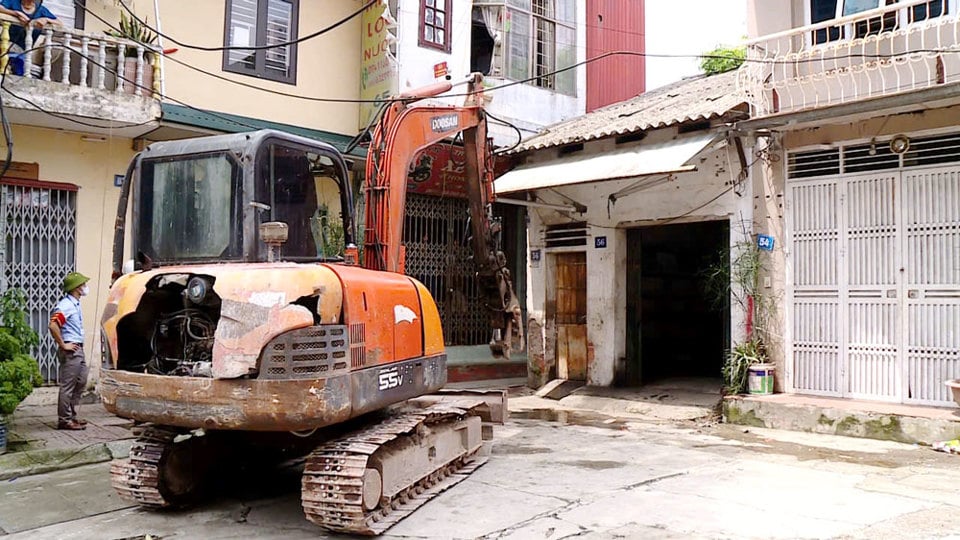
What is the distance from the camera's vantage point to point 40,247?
9844 mm

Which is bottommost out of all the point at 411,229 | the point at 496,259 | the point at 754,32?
the point at 496,259

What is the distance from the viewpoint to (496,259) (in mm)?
7828

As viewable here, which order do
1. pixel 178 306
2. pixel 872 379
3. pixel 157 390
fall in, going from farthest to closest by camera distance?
1. pixel 872 379
2. pixel 178 306
3. pixel 157 390

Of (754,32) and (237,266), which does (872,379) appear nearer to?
(754,32)

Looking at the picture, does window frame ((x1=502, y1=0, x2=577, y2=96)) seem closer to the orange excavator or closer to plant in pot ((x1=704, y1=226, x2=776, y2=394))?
plant in pot ((x1=704, y1=226, x2=776, y2=394))

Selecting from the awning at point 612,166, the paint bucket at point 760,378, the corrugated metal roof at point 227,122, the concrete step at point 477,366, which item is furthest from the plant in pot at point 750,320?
the corrugated metal roof at point 227,122

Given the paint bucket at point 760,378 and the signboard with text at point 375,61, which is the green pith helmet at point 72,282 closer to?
the signboard with text at point 375,61

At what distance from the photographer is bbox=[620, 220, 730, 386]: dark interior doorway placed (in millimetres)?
13547

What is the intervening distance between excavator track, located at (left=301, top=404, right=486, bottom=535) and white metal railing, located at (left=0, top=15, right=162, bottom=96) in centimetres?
610

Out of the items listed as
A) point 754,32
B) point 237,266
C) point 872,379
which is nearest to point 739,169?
point 754,32

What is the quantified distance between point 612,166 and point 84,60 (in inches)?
268

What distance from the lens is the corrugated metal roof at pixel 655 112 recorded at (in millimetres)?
10070

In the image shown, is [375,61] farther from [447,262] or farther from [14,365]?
[14,365]

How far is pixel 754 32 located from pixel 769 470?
19.8 feet
